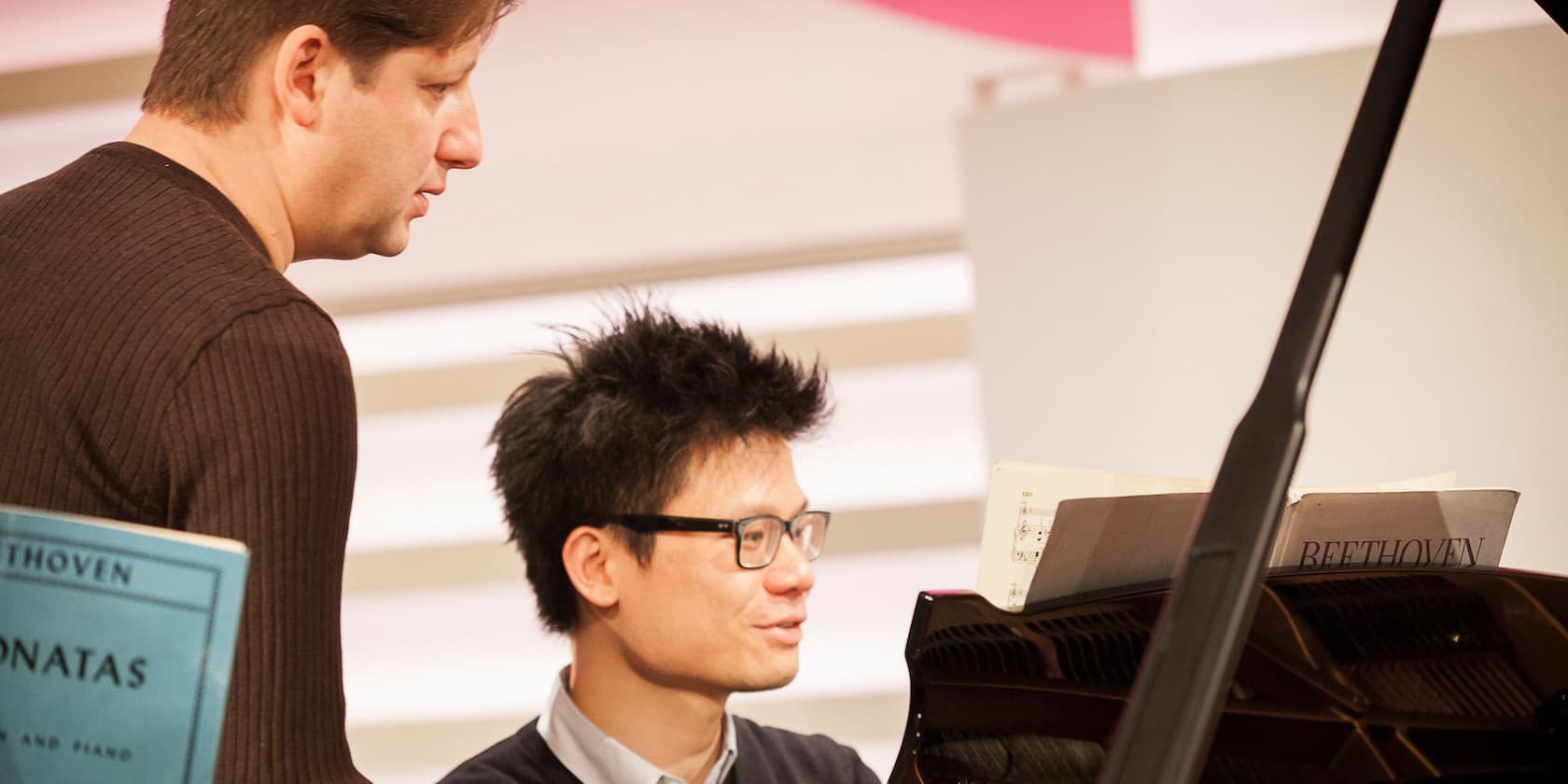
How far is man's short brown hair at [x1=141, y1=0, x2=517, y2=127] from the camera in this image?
3.10 ft

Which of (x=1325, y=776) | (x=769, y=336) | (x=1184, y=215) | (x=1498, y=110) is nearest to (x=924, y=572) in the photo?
(x=769, y=336)

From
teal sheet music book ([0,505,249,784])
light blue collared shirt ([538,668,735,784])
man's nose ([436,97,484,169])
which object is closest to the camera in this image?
teal sheet music book ([0,505,249,784])

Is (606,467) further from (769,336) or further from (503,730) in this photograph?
(503,730)

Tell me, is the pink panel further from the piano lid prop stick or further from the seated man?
the piano lid prop stick

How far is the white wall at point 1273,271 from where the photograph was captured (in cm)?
242

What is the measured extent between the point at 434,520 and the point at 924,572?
1222mm

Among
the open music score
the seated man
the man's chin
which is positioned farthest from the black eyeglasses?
the open music score

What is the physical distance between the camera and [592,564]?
1708 mm

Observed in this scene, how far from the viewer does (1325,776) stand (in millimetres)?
1308

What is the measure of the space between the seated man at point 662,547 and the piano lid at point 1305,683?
40 cm

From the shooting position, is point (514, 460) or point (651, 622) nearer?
point (651, 622)

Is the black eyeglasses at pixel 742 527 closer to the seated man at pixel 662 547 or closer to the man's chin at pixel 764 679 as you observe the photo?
the seated man at pixel 662 547

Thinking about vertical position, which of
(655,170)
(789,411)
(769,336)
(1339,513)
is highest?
(655,170)

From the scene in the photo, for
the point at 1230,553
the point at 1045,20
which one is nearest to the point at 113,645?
the point at 1230,553
